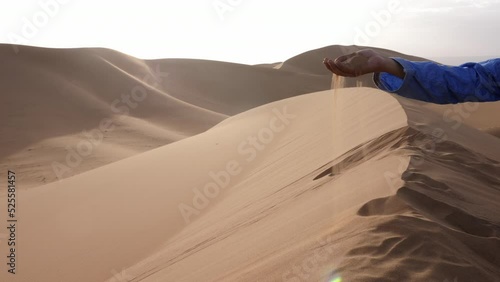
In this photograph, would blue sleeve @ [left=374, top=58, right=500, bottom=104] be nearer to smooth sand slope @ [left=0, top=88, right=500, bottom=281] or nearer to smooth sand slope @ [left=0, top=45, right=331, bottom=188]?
smooth sand slope @ [left=0, top=88, right=500, bottom=281]

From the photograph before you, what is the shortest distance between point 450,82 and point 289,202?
1.90 m

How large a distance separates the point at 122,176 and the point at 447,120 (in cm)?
445

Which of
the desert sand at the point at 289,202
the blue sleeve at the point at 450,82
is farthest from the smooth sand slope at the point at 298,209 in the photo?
the blue sleeve at the point at 450,82

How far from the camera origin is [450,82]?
1.99m

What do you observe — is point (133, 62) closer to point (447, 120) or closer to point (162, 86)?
point (162, 86)

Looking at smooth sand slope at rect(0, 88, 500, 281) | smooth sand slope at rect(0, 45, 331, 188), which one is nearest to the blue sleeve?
smooth sand slope at rect(0, 88, 500, 281)

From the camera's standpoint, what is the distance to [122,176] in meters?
7.22

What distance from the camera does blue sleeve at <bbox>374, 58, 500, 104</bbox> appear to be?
1992 millimetres

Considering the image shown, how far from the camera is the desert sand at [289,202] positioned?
2.20 meters

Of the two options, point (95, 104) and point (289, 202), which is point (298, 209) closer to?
point (289, 202)

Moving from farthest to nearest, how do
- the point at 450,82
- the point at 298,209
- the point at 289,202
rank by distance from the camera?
the point at 289,202 < the point at 298,209 < the point at 450,82

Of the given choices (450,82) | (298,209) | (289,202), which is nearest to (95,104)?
(289,202)

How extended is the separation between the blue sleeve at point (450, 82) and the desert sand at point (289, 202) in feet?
1.94

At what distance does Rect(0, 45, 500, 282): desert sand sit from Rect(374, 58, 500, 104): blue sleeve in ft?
1.94
